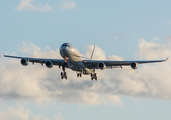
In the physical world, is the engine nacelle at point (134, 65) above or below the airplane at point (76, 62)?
below

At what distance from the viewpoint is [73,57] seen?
7481 centimetres

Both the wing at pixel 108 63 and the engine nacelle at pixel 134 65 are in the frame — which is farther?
the wing at pixel 108 63

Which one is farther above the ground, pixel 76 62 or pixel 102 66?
pixel 76 62

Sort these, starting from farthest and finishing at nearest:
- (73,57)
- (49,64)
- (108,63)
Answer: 1. (108,63)
2. (49,64)
3. (73,57)

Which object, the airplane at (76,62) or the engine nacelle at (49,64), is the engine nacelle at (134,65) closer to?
the airplane at (76,62)

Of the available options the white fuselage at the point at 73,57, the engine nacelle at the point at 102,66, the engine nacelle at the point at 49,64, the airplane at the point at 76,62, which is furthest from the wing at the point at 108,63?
the engine nacelle at the point at 49,64

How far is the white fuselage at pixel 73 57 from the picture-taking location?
73375 millimetres

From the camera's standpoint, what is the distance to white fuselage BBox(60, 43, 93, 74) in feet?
241

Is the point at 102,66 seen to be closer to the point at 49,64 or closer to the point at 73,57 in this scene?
the point at 73,57

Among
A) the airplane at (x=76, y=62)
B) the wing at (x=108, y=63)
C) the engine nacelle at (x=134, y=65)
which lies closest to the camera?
the airplane at (x=76, y=62)

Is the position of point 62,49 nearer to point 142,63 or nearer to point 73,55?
point 73,55

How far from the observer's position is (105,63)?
79.2 meters

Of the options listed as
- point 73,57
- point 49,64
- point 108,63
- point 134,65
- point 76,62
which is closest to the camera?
point 73,57

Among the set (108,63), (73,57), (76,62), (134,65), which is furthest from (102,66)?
(73,57)
